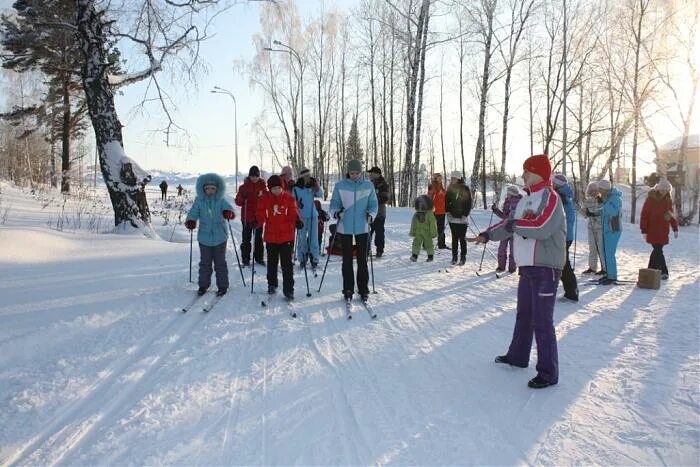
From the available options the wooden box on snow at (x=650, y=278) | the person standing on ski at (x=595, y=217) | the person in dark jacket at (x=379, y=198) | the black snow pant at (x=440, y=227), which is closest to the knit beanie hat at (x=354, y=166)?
the person in dark jacket at (x=379, y=198)

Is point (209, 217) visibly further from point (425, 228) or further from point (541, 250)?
point (425, 228)

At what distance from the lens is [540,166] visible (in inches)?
145

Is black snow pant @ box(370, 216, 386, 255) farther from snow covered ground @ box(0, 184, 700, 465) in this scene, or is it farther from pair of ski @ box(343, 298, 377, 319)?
pair of ski @ box(343, 298, 377, 319)

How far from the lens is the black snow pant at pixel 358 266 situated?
248 inches

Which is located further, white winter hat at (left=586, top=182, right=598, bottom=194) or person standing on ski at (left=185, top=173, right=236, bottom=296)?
white winter hat at (left=586, top=182, right=598, bottom=194)

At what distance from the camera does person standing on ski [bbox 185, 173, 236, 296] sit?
6.50 meters

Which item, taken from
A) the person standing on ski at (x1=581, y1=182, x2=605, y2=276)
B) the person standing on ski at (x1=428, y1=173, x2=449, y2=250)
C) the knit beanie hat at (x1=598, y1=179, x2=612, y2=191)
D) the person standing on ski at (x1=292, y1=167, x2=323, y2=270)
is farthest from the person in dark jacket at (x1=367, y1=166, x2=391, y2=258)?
the knit beanie hat at (x1=598, y1=179, x2=612, y2=191)

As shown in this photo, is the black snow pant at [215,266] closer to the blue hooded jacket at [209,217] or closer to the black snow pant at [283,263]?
the blue hooded jacket at [209,217]

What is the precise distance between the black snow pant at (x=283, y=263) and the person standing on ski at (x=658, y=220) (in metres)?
6.43

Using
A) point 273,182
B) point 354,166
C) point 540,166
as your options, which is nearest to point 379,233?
point 354,166

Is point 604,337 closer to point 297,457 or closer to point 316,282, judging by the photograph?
point 297,457

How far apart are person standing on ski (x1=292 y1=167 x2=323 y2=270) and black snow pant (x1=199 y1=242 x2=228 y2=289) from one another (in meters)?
2.04

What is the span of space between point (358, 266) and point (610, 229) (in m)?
4.62

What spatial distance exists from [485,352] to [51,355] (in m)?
4.15
